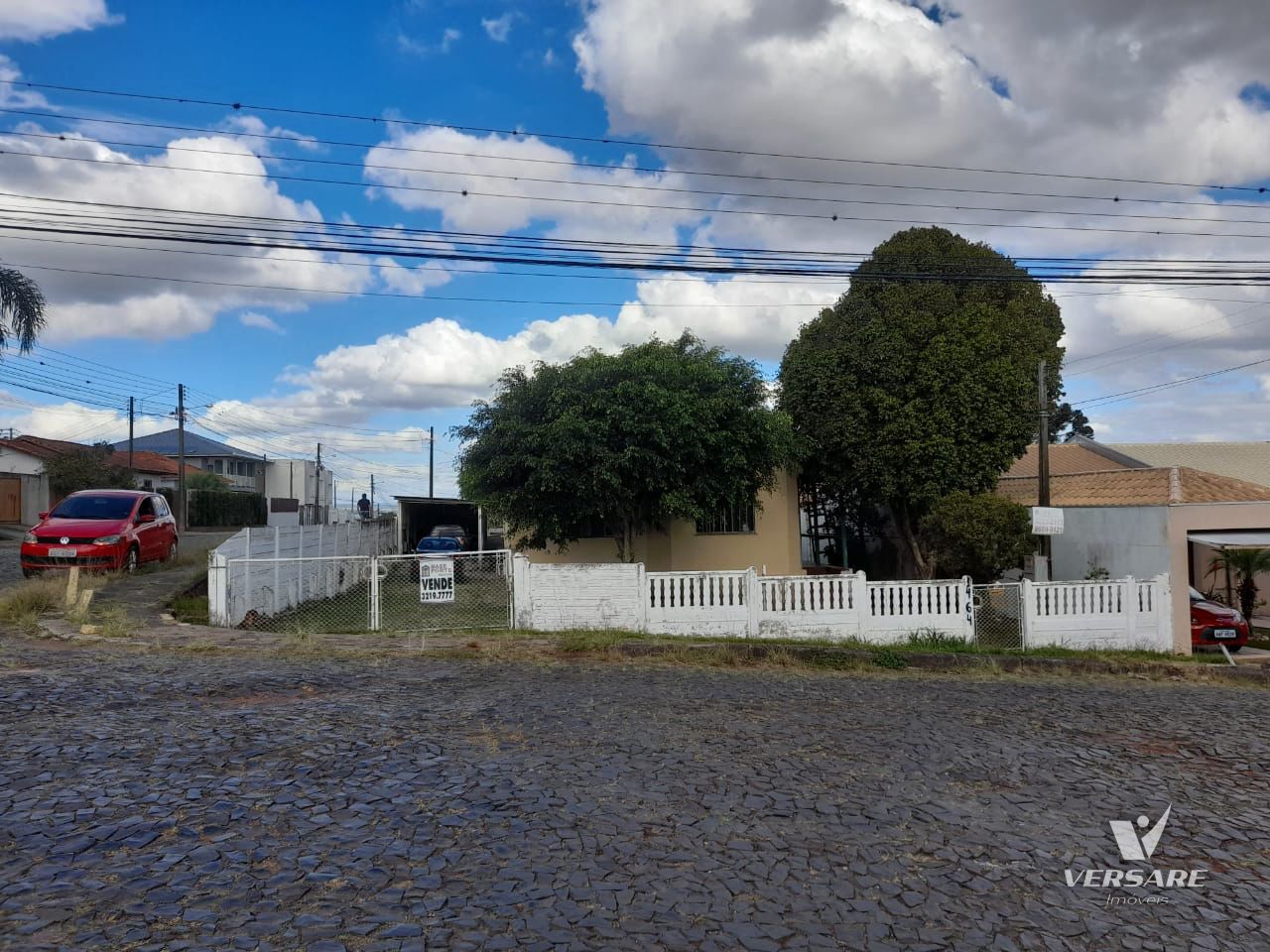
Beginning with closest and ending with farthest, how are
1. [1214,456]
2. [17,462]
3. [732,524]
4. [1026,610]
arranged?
[1026,610], [732,524], [1214,456], [17,462]

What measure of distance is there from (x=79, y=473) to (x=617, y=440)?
30.8 m

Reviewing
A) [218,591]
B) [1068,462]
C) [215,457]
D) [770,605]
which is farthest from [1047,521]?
[215,457]

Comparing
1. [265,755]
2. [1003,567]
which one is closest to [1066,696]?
[1003,567]

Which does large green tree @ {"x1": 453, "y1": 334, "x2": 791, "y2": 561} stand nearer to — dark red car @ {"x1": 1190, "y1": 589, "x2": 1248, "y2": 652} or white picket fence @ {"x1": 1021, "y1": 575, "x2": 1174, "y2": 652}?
white picket fence @ {"x1": 1021, "y1": 575, "x2": 1174, "y2": 652}

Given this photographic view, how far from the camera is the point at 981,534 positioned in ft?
53.4

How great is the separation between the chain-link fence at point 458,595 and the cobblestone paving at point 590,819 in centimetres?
479

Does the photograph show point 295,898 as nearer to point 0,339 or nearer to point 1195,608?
point 1195,608

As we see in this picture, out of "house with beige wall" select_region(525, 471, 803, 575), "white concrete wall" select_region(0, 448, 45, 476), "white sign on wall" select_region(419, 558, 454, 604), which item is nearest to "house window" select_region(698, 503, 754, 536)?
"house with beige wall" select_region(525, 471, 803, 575)

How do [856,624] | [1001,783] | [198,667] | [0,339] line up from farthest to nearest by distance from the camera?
[0,339] < [856,624] < [198,667] < [1001,783]

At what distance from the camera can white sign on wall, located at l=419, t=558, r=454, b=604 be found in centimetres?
1409

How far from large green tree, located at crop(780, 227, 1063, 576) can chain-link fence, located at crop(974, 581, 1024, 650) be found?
494 cm

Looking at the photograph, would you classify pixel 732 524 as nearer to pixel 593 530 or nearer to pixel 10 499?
pixel 593 530

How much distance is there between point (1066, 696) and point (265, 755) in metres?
8.14

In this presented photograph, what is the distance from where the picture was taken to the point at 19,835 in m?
4.64
